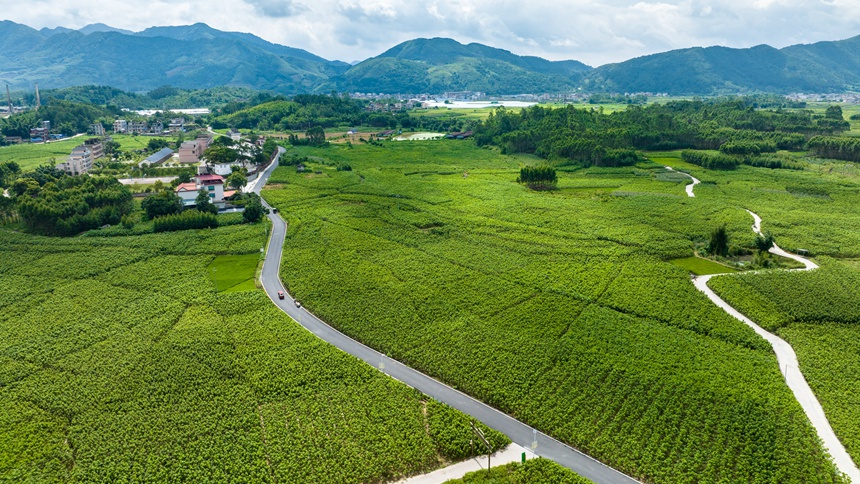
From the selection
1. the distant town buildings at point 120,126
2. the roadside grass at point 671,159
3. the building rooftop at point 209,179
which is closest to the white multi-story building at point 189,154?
the building rooftop at point 209,179

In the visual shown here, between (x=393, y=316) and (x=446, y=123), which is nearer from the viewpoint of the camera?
(x=393, y=316)

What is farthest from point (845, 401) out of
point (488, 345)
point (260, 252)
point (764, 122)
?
point (764, 122)

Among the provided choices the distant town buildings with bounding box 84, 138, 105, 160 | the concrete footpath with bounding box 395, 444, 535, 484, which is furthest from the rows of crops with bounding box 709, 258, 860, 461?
the distant town buildings with bounding box 84, 138, 105, 160

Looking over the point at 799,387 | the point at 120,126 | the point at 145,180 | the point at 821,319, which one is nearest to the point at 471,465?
the point at 799,387

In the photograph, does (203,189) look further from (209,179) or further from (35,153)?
(35,153)

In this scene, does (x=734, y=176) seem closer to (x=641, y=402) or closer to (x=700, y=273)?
(x=700, y=273)

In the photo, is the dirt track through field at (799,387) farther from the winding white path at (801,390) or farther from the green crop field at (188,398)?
the green crop field at (188,398)
